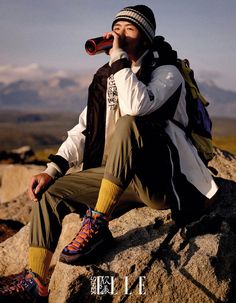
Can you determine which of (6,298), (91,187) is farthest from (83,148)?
(6,298)

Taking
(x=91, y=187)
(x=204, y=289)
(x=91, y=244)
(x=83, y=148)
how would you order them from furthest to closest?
(x=83, y=148), (x=91, y=187), (x=204, y=289), (x=91, y=244)

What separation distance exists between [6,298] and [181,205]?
6.80ft

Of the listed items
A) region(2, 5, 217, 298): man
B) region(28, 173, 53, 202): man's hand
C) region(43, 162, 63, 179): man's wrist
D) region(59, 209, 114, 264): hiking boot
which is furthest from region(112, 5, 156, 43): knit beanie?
region(59, 209, 114, 264): hiking boot

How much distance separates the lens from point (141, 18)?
17.0 ft

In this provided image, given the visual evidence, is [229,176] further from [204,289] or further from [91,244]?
[91,244]

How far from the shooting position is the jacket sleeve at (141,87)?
4.50m

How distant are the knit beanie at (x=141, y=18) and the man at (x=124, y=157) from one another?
11mm

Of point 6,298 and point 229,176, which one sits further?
point 229,176

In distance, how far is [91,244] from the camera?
4.45 metres

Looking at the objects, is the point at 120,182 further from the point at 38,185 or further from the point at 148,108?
the point at 38,185

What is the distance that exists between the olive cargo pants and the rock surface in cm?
31

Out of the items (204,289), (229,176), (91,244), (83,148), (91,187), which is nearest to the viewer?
(91,244)

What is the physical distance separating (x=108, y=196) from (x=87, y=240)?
48cm

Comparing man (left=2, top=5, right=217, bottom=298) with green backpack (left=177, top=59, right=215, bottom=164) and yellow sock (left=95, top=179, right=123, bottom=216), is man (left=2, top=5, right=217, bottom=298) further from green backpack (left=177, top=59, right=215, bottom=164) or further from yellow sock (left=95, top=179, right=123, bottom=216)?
green backpack (left=177, top=59, right=215, bottom=164)
